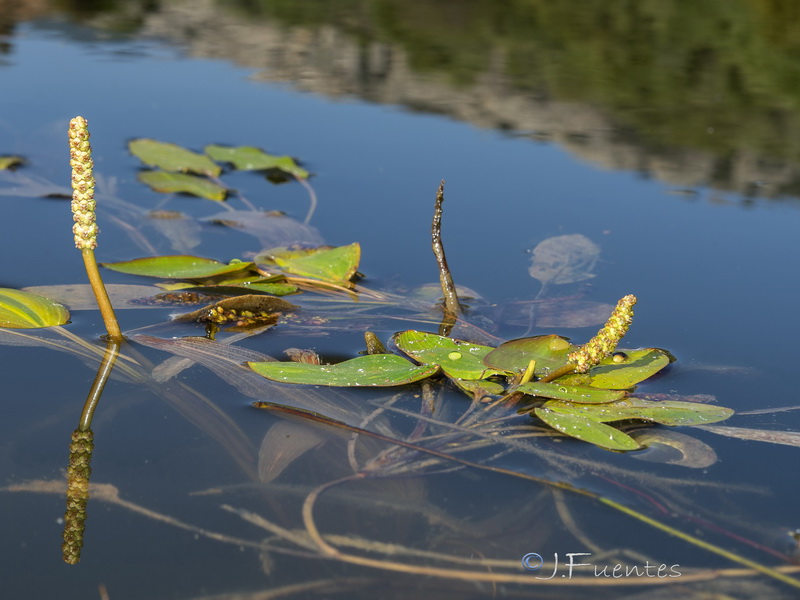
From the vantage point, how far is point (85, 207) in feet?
4.34

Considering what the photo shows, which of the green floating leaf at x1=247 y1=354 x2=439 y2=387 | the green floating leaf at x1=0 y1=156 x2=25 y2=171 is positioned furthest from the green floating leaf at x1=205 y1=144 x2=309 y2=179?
the green floating leaf at x1=247 y1=354 x2=439 y2=387

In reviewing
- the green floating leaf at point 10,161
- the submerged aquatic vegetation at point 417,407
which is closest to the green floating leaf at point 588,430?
the submerged aquatic vegetation at point 417,407

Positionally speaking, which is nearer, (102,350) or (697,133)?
(102,350)

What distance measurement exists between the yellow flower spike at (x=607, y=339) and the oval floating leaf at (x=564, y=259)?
493 mm

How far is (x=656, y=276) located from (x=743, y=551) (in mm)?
920

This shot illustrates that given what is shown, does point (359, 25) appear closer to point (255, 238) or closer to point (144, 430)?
point (255, 238)

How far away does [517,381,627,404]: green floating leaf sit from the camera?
4.21 feet

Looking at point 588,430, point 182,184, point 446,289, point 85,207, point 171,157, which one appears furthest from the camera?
point 171,157

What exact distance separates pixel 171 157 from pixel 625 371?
1535 millimetres

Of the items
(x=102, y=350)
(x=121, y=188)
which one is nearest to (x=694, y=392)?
(x=102, y=350)

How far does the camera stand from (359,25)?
4.26m

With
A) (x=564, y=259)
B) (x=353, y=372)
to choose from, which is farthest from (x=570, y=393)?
(x=564, y=259)

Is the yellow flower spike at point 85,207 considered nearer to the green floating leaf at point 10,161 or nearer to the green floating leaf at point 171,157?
the green floating leaf at point 171,157

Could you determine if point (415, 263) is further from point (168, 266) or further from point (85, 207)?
point (85, 207)
